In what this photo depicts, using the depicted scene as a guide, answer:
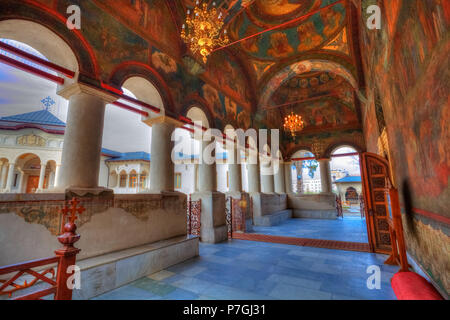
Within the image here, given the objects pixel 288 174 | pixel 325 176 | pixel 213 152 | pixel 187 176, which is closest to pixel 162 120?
pixel 213 152

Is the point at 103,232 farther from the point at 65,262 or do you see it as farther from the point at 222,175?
the point at 222,175

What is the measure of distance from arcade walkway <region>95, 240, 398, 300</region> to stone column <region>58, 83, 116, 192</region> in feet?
6.81

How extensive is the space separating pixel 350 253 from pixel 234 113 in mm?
6833

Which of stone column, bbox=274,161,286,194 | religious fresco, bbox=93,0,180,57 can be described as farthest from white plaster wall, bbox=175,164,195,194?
religious fresco, bbox=93,0,180,57

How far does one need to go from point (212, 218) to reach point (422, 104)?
19.6ft

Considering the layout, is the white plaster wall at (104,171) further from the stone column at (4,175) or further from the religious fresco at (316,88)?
the religious fresco at (316,88)

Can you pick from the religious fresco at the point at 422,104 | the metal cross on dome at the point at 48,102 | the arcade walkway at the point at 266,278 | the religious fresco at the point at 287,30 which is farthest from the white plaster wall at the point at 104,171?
the religious fresco at the point at 422,104

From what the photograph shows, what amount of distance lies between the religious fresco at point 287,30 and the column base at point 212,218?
6.99 m

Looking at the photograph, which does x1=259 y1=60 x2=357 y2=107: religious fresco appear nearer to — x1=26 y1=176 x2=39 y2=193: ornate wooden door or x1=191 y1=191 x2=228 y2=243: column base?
x1=191 y1=191 x2=228 y2=243: column base

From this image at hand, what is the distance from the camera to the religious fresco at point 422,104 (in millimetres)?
1895

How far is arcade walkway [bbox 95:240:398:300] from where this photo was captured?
10.6ft
